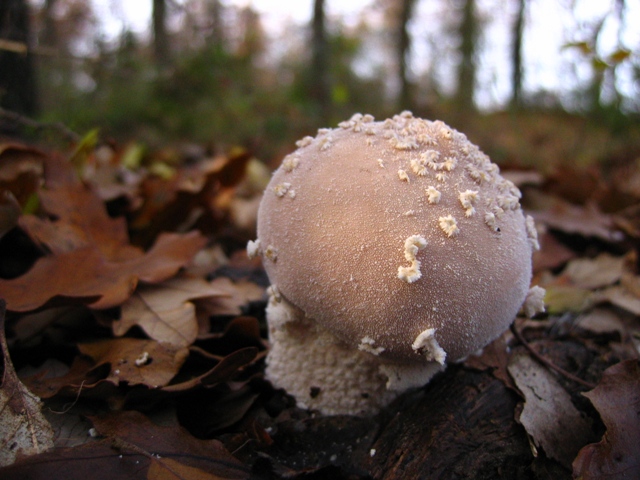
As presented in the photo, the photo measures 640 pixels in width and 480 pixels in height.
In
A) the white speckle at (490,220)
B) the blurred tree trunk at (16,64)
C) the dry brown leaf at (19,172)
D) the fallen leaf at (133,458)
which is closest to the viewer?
the fallen leaf at (133,458)

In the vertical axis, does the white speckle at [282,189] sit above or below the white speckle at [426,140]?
below

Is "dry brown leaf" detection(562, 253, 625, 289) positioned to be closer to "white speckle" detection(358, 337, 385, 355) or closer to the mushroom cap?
the mushroom cap

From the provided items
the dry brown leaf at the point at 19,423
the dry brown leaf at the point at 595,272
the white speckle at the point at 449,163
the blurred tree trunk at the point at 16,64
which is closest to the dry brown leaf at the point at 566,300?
the dry brown leaf at the point at 595,272

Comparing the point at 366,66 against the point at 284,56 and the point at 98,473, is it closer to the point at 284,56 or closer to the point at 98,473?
the point at 284,56

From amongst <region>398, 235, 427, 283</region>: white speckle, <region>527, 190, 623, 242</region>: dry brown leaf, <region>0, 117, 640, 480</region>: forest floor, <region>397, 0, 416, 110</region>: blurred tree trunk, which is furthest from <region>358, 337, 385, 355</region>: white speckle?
<region>397, 0, 416, 110</region>: blurred tree trunk

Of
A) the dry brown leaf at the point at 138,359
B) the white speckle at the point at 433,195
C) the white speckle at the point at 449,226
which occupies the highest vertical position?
the white speckle at the point at 433,195

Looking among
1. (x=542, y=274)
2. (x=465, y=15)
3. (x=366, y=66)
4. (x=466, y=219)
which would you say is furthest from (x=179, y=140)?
(x=465, y=15)

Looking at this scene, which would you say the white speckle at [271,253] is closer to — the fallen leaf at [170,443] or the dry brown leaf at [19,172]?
the fallen leaf at [170,443]
